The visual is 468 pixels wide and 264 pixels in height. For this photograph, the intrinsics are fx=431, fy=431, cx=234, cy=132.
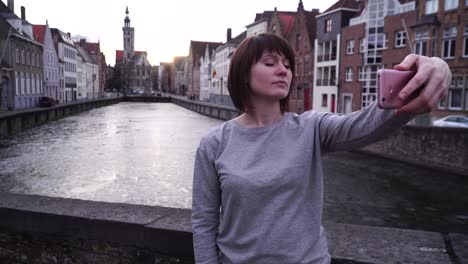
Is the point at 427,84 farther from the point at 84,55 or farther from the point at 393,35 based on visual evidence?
the point at 84,55

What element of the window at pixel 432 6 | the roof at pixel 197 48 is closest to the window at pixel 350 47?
the window at pixel 432 6

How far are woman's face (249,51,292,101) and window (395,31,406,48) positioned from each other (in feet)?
116

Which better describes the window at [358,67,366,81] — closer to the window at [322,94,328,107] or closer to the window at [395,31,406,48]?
the window at [395,31,406,48]

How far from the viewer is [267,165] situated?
5.66ft

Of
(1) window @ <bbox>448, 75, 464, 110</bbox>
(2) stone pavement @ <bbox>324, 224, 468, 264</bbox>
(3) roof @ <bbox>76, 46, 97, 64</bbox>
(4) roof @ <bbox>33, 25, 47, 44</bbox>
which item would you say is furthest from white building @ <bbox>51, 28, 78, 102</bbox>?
(2) stone pavement @ <bbox>324, 224, 468, 264</bbox>

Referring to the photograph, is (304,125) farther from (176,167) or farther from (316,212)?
(176,167)

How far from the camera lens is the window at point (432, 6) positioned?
29641 mm

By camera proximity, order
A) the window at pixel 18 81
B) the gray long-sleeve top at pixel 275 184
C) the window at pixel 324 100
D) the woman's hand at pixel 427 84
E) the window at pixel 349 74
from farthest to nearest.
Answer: the window at pixel 18 81 < the window at pixel 324 100 < the window at pixel 349 74 < the gray long-sleeve top at pixel 275 184 < the woman's hand at pixel 427 84

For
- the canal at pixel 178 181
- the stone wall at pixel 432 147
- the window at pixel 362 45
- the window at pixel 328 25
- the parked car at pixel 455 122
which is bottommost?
the canal at pixel 178 181

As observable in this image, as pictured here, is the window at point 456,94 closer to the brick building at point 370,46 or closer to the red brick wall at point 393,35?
the brick building at point 370,46

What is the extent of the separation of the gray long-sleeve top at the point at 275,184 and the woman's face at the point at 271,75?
12 centimetres

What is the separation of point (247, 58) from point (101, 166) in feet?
58.7

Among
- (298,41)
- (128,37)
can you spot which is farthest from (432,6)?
(128,37)

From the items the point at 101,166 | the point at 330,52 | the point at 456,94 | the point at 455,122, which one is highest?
the point at 330,52
